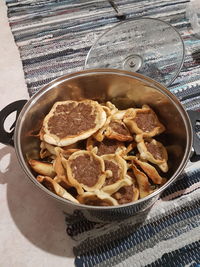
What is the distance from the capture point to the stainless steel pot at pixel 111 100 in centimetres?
58

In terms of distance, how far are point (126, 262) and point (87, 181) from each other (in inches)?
7.4

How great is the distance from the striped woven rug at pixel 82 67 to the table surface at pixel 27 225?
0.03 m

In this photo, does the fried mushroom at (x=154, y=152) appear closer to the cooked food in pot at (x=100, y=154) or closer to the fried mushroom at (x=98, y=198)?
the cooked food in pot at (x=100, y=154)

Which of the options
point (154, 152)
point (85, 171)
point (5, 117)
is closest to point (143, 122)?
point (154, 152)

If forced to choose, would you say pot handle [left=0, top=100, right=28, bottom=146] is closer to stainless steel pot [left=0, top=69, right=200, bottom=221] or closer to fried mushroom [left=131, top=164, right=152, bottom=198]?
stainless steel pot [left=0, top=69, right=200, bottom=221]

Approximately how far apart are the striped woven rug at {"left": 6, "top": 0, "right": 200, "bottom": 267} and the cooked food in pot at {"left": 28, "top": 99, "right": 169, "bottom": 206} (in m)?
0.08

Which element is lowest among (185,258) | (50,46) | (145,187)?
(185,258)

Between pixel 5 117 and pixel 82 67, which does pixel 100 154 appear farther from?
pixel 82 67

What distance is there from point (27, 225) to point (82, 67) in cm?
57

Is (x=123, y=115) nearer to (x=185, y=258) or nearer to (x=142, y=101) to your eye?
(x=142, y=101)

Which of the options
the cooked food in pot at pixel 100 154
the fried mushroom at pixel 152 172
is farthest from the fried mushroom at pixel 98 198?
the fried mushroom at pixel 152 172

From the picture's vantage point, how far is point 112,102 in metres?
0.76

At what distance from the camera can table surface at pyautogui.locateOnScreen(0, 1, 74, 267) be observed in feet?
1.86

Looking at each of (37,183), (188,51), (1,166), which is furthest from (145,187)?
(188,51)
